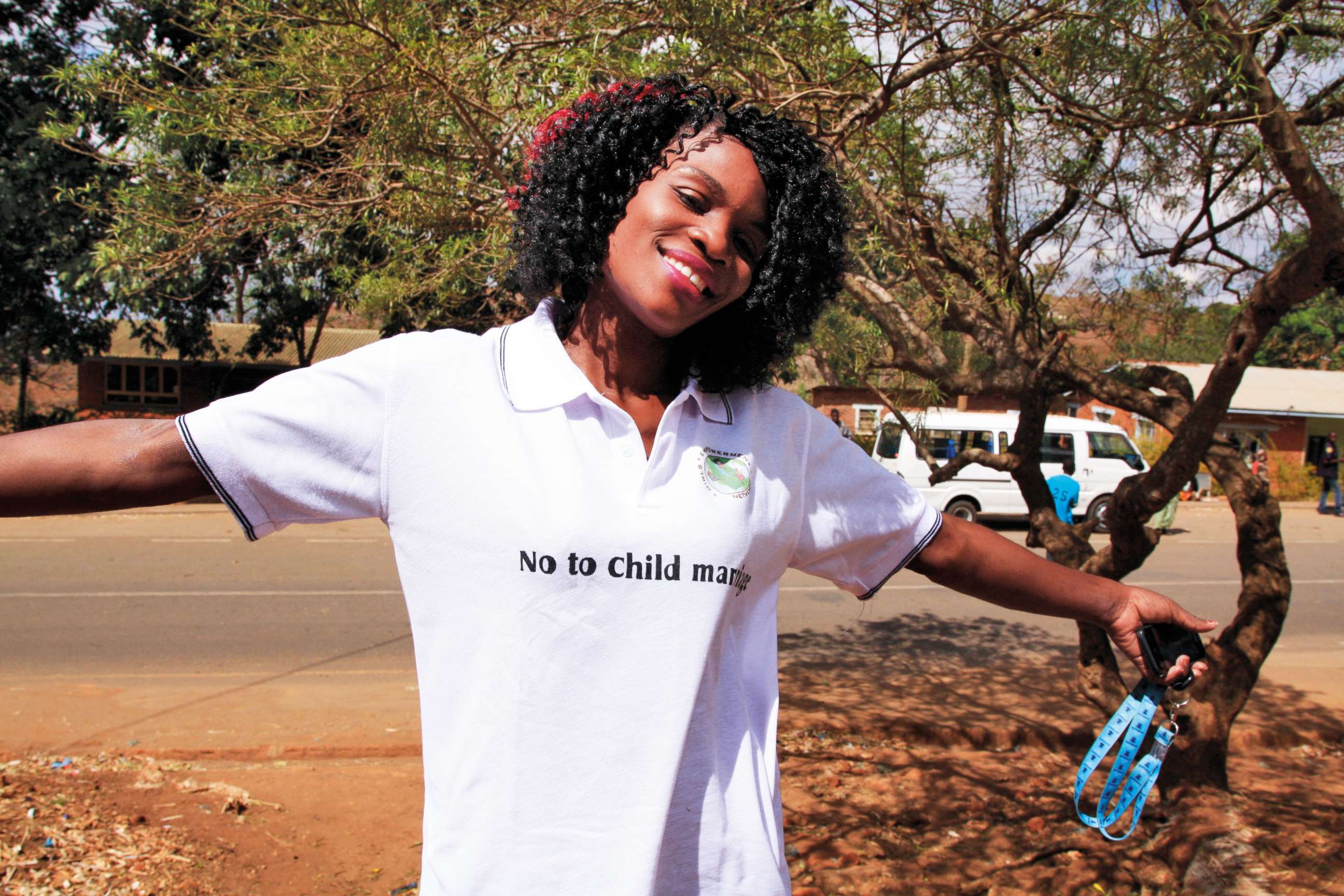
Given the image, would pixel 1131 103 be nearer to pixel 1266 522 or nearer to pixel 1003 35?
pixel 1003 35

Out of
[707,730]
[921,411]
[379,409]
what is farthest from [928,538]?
[921,411]

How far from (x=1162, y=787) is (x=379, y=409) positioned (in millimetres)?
3836

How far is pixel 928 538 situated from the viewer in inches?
66.0

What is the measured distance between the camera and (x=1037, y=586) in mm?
1744

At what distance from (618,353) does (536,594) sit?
0.44 m

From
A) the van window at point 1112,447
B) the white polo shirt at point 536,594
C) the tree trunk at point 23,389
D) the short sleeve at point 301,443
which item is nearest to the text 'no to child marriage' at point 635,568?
the white polo shirt at point 536,594

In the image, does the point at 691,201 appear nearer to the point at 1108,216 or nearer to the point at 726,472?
the point at 726,472

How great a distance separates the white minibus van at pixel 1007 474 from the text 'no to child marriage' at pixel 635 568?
1320 cm

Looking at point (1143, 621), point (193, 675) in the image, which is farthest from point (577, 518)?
point (193, 675)

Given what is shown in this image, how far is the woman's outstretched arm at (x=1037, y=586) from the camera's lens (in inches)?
67.1

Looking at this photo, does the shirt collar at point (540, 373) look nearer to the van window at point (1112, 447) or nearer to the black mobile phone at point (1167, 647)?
the black mobile phone at point (1167, 647)

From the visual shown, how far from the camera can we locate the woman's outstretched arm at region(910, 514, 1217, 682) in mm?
1703

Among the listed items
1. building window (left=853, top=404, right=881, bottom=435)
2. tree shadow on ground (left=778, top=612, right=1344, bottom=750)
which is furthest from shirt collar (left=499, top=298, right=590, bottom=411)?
tree shadow on ground (left=778, top=612, right=1344, bottom=750)

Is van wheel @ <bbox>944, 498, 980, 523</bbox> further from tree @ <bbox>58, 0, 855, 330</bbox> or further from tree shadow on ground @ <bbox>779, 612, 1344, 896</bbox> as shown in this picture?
tree @ <bbox>58, 0, 855, 330</bbox>
